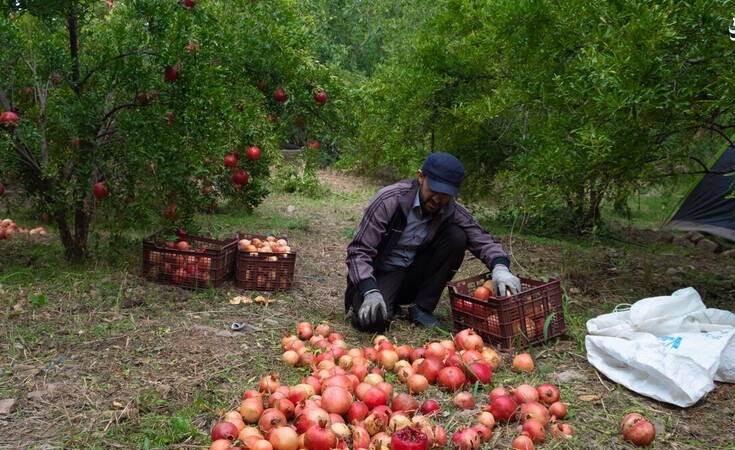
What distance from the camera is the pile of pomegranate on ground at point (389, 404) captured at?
9.86 ft

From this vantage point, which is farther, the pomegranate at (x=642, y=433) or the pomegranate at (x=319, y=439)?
the pomegranate at (x=642, y=433)

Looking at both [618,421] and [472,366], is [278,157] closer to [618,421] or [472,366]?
[472,366]

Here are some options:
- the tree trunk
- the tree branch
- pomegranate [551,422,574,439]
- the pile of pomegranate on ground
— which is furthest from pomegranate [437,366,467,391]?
the tree trunk

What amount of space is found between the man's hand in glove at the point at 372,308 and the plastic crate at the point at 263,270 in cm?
135

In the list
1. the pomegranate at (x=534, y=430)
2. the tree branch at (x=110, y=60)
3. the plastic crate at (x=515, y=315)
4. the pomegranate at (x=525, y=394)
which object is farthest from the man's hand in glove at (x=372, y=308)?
the tree branch at (x=110, y=60)

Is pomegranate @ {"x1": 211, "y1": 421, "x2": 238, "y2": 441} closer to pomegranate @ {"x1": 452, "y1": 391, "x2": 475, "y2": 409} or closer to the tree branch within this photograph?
pomegranate @ {"x1": 452, "y1": 391, "x2": 475, "y2": 409}

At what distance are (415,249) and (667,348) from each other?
1.88m

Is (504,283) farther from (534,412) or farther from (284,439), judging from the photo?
(284,439)

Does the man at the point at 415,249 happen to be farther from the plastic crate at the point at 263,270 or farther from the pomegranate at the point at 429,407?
the pomegranate at the point at 429,407

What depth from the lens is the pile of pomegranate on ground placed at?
301cm

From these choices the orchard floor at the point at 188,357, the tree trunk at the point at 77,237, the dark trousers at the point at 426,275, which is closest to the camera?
the orchard floor at the point at 188,357

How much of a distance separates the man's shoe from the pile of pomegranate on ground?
0.62 m

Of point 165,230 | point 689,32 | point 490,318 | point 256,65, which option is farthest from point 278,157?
point 689,32

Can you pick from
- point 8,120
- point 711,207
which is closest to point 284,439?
point 8,120
